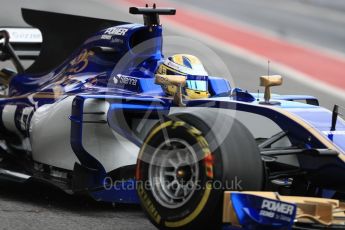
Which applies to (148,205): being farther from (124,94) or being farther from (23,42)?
(23,42)

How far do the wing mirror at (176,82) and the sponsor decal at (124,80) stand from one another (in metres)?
0.63

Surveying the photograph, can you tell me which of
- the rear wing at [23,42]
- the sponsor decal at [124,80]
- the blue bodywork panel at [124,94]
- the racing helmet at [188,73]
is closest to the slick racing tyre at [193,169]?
the blue bodywork panel at [124,94]

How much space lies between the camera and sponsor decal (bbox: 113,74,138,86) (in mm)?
6238

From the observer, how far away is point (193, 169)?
4.73 meters

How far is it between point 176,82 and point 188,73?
2.17 ft

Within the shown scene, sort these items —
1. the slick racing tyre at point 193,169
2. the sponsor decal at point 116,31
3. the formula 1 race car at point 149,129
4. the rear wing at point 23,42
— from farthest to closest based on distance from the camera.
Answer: the rear wing at point 23,42 < the sponsor decal at point 116,31 < the formula 1 race car at point 149,129 < the slick racing tyre at point 193,169

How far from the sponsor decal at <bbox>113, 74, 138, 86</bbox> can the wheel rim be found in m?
1.39

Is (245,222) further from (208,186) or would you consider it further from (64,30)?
(64,30)

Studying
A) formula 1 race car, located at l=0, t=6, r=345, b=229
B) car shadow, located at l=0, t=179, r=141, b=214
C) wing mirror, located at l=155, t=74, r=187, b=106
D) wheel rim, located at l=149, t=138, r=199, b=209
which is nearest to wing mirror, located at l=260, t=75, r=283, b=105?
formula 1 race car, located at l=0, t=6, r=345, b=229

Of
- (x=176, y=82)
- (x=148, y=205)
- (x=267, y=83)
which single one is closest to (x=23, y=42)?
(x=176, y=82)

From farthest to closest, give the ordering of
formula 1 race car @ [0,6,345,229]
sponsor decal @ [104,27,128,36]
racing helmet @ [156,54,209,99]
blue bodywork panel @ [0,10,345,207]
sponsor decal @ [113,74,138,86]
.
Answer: sponsor decal @ [104,27,128,36] < sponsor decal @ [113,74,138,86] < racing helmet @ [156,54,209,99] < blue bodywork panel @ [0,10,345,207] < formula 1 race car @ [0,6,345,229]

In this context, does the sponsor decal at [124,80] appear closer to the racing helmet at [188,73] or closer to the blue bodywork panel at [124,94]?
the blue bodywork panel at [124,94]

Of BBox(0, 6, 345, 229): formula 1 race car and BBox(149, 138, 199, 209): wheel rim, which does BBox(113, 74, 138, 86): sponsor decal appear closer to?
BBox(0, 6, 345, 229): formula 1 race car

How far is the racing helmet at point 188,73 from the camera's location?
19.8 feet
